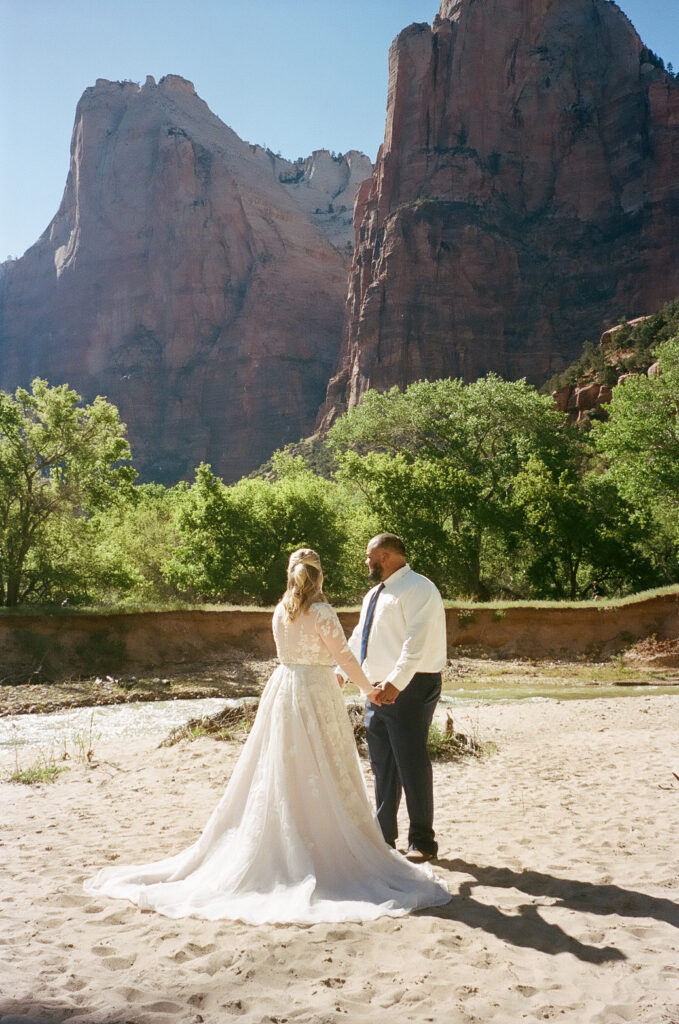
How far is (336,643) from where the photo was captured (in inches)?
199

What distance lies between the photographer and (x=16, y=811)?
24.9ft

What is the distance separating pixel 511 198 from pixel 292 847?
99663 mm

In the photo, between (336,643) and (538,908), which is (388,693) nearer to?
(336,643)

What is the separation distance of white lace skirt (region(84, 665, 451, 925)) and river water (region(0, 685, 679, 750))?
27.7 ft

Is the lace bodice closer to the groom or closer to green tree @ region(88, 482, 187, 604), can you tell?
the groom

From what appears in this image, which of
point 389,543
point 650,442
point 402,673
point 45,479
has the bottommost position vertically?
point 402,673

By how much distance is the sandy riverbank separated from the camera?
339 cm

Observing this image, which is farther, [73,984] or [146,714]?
[146,714]

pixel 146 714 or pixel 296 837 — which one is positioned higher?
pixel 296 837

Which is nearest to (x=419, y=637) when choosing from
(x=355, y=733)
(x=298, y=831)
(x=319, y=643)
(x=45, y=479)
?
(x=319, y=643)

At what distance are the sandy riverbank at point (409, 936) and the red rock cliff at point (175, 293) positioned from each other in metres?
103

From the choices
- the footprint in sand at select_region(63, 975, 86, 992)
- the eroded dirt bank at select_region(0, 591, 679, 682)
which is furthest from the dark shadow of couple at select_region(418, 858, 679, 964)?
the eroded dirt bank at select_region(0, 591, 679, 682)

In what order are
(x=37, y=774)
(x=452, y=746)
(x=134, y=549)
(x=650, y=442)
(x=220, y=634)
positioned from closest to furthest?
(x=37, y=774) → (x=452, y=746) → (x=220, y=634) → (x=650, y=442) → (x=134, y=549)

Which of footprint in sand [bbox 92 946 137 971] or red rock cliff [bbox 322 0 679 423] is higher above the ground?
red rock cliff [bbox 322 0 679 423]
